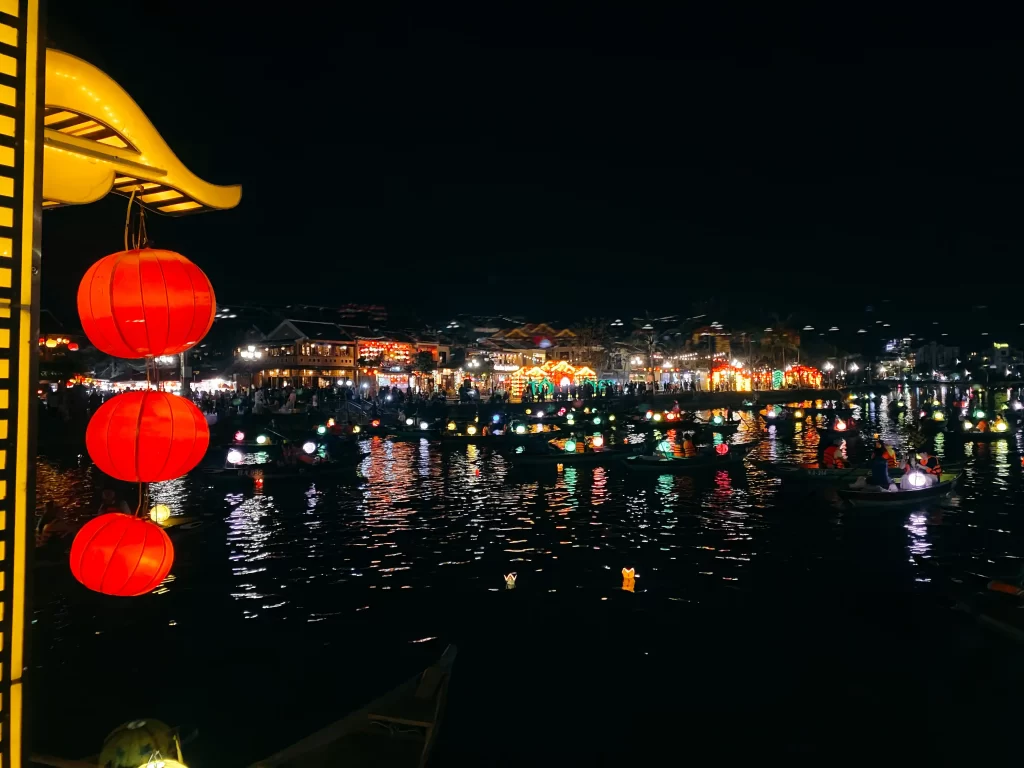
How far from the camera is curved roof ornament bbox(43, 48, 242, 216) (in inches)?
142

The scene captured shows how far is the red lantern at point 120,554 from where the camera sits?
5703 mm

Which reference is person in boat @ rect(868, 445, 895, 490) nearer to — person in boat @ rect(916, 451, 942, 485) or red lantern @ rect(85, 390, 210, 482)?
person in boat @ rect(916, 451, 942, 485)

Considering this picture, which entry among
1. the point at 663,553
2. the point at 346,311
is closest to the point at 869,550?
the point at 663,553

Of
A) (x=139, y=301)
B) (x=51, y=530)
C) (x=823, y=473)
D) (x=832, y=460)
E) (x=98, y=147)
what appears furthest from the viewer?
(x=832, y=460)

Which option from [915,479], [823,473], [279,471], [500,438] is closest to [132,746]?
[915,479]

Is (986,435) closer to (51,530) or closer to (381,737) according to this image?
(381,737)

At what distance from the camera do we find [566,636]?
1198cm

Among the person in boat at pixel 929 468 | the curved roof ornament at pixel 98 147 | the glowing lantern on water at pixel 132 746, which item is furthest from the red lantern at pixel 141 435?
the person in boat at pixel 929 468

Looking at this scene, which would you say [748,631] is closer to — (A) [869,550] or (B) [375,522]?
(A) [869,550]

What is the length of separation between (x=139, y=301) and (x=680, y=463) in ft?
86.6

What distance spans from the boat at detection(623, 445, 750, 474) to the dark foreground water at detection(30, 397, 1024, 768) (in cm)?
711

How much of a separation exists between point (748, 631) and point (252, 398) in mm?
42256

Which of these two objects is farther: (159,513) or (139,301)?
(159,513)

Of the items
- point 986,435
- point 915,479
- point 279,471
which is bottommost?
point 279,471
